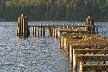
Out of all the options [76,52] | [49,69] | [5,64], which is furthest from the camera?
[5,64]

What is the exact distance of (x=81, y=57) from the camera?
31.0 metres

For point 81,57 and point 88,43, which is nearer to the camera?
point 81,57

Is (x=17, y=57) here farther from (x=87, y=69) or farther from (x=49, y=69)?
(x=87, y=69)

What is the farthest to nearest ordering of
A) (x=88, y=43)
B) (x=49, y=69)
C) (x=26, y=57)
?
(x=26, y=57) → (x=49, y=69) → (x=88, y=43)

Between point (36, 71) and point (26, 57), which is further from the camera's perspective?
point (26, 57)

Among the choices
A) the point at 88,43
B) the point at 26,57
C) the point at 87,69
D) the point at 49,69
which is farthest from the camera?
the point at 26,57

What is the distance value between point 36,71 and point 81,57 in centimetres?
1275

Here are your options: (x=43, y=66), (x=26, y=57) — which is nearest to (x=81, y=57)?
(x=43, y=66)

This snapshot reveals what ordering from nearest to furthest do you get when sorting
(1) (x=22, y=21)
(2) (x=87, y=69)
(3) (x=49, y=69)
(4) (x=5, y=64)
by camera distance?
(2) (x=87, y=69) < (3) (x=49, y=69) < (4) (x=5, y=64) < (1) (x=22, y=21)

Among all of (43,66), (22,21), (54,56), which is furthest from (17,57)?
(22,21)

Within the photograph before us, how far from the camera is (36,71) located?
43062 millimetres

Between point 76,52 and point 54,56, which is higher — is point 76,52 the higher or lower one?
the higher one

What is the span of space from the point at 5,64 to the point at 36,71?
24.1ft

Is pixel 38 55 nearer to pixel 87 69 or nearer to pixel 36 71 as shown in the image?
pixel 36 71
